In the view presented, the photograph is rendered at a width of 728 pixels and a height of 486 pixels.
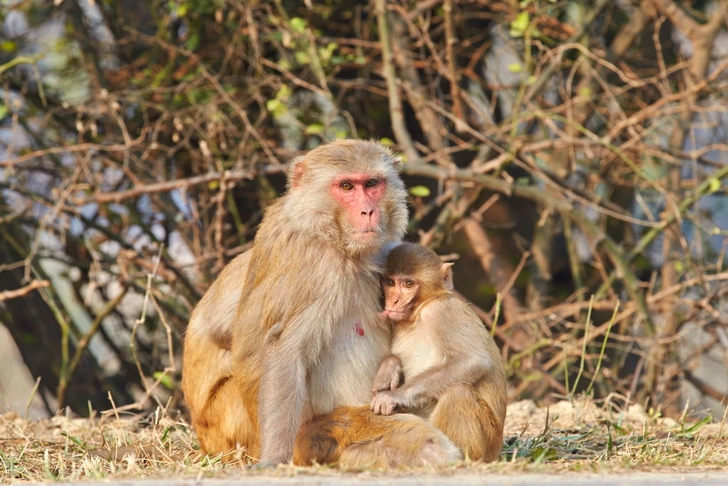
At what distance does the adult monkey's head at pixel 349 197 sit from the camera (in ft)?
13.5

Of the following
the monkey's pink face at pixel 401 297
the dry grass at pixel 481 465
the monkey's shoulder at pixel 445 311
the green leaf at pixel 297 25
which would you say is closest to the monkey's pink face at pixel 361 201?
the monkey's pink face at pixel 401 297

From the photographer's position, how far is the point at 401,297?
432 cm

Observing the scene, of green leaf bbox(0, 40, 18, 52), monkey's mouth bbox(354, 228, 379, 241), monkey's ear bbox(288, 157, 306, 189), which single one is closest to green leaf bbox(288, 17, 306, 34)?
green leaf bbox(0, 40, 18, 52)

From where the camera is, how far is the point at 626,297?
829cm

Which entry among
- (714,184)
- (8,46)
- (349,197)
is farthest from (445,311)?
(8,46)

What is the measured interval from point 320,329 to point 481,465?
936 millimetres

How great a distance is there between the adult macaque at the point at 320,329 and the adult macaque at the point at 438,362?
0.08m

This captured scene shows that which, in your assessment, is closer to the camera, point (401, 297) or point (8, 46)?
point (401, 297)

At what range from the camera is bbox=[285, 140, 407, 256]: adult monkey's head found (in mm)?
4125

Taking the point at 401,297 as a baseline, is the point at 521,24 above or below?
above

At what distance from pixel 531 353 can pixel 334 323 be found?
313 centimetres

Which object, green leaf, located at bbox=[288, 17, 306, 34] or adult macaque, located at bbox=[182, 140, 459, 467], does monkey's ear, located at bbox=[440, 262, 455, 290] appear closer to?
adult macaque, located at bbox=[182, 140, 459, 467]

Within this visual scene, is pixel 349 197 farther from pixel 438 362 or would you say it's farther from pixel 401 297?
pixel 438 362

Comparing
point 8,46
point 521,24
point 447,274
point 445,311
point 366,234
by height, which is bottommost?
point 445,311
